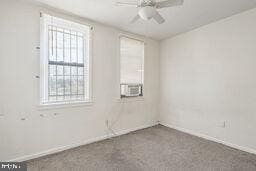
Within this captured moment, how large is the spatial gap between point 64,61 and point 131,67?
1.65 m

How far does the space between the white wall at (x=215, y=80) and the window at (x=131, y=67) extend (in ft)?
2.71

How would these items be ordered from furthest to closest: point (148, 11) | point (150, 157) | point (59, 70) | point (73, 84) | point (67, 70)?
point (73, 84), point (67, 70), point (59, 70), point (150, 157), point (148, 11)

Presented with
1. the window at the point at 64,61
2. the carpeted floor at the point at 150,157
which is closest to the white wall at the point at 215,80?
the carpeted floor at the point at 150,157

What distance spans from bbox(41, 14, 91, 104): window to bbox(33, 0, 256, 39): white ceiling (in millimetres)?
327

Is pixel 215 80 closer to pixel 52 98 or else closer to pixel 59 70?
pixel 59 70

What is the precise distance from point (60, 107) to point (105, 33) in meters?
1.81

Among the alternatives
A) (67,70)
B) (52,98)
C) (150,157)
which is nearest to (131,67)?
(67,70)

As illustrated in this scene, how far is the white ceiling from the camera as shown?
96.8 inches

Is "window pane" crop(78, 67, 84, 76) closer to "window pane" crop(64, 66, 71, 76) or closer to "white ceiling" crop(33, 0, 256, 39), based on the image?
"window pane" crop(64, 66, 71, 76)

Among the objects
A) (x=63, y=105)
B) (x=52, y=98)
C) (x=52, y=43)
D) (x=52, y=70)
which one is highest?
(x=52, y=43)

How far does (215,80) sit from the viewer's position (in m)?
3.20

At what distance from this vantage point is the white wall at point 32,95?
2.18 metres

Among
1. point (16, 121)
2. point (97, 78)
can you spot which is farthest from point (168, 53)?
point (16, 121)

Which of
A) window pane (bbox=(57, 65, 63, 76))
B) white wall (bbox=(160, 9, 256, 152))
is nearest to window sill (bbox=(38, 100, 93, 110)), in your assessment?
window pane (bbox=(57, 65, 63, 76))
